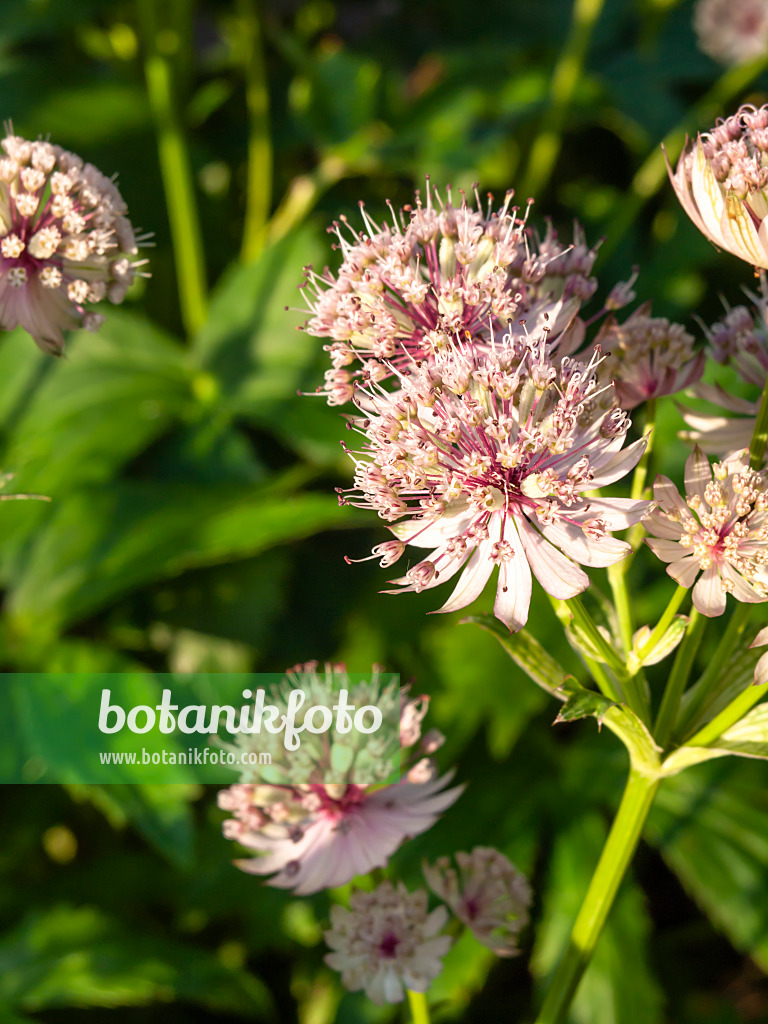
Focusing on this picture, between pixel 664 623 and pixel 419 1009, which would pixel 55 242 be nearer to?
pixel 664 623

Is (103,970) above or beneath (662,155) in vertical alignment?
beneath

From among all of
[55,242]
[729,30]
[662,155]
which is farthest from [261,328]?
[729,30]

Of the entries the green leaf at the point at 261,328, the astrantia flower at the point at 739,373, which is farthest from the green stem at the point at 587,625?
the green leaf at the point at 261,328

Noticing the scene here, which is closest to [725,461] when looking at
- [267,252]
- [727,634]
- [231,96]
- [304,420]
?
[727,634]

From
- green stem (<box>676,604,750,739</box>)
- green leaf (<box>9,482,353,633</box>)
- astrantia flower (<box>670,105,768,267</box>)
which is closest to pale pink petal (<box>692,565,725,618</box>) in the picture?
green stem (<box>676,604,750,739</box>)

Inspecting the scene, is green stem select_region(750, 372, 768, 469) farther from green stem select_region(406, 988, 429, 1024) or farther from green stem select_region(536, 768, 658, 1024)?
green stem select_region(406, 988, 429, 1024)
